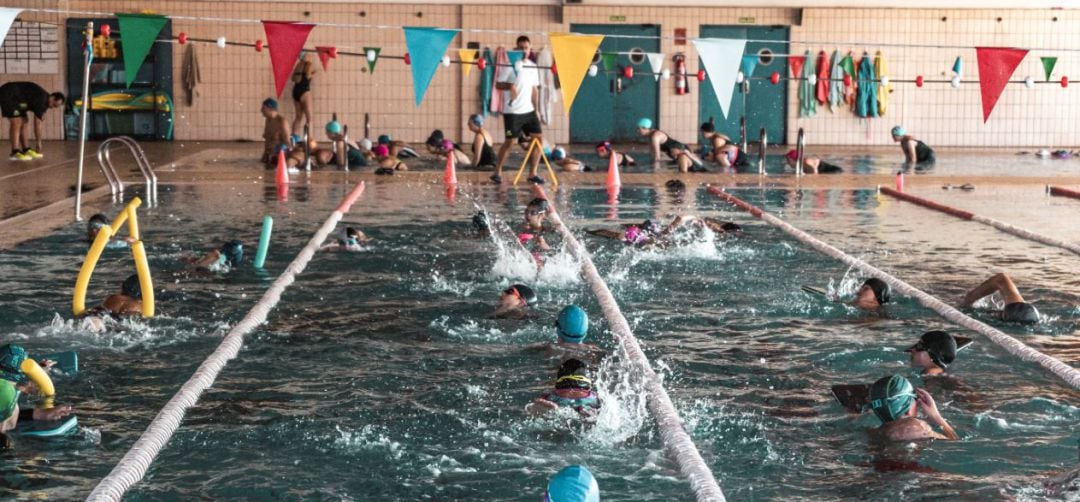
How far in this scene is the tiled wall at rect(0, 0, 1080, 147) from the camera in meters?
25.6

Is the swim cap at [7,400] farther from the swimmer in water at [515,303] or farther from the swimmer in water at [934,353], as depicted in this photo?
the swimmer in water at [934,353]

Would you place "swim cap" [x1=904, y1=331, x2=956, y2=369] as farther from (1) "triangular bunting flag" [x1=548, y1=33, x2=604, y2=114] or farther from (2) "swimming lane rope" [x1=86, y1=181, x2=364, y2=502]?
(1) "triangular bunting flag" [x1=548, y1=33, x2=604, y2=114]

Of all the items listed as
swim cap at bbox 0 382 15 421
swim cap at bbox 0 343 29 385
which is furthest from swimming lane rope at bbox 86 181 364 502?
swim cap at bbox 0 343 29 385

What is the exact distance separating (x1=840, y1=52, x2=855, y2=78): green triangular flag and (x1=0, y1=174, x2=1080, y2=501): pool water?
13816mm

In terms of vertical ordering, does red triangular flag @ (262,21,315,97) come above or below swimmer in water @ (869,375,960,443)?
above

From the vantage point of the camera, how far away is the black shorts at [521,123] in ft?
59.8

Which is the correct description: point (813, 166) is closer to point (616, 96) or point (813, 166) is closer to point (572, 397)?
point (616, 96)

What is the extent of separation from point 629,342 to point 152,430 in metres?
2.95

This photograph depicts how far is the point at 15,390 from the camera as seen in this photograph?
5.59m

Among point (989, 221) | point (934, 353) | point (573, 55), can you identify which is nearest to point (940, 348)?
point (934, 353)

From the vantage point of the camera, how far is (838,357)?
24.1 feet

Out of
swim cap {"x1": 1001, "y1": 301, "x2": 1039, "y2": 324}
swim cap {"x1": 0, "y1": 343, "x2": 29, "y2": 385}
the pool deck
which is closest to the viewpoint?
swim cap {"x1": 0, "y1": 343, "x2": 29, "y2": 385}

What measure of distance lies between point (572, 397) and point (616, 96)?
68.2 feet

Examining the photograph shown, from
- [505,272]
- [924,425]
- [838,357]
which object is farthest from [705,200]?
[924,425]
